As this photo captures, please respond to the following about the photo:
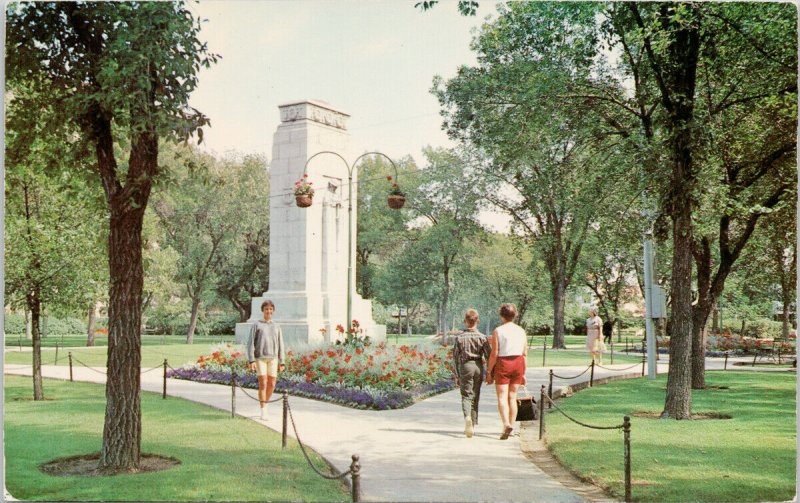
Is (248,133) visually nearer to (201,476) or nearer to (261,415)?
(261,415)

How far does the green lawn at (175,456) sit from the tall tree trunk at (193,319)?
300cm

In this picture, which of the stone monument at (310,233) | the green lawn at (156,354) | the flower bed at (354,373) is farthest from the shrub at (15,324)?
the stone monument at (310,233)

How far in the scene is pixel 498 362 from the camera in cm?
861

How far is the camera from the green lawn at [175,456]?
6.18m

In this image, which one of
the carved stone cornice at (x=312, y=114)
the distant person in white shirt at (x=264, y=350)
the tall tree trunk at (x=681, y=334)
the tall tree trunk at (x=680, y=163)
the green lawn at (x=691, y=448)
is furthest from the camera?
the carved stone cornice at (x=312, y=114)

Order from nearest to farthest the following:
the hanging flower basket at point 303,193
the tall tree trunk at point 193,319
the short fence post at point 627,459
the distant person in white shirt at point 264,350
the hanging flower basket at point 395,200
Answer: the short fence post at point 627,459, the distant person in white shirt at point 264,350, the hanging flower basket at point 395,200, the tall tree trunk at point 193,319, the hanging flower basket at point 303,193

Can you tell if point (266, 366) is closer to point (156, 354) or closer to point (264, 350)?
point (264, 350)

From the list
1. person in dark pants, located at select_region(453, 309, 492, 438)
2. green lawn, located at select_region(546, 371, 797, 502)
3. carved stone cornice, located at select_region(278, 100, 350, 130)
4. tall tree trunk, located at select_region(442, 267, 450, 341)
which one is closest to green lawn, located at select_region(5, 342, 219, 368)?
carved stone cornice, located at select_region(278, 100, 350, 130)

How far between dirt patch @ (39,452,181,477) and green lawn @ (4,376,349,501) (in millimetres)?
97

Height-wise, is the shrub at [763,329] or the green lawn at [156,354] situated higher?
the green lawn at [156,354]

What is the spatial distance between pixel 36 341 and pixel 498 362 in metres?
7.47

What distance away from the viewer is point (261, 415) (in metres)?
9.88

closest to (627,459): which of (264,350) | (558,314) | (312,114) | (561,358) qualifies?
(264,350)

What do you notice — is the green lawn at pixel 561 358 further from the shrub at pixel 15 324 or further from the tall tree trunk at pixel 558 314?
the shrub at pixel 15 324
